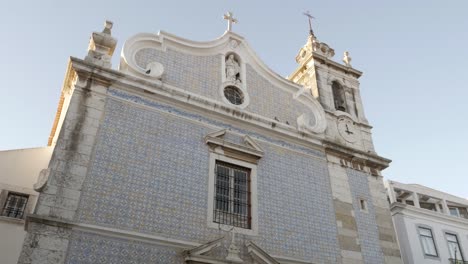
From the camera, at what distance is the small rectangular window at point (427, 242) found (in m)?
17.7

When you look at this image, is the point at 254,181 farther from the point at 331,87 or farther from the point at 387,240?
the point at 331,87

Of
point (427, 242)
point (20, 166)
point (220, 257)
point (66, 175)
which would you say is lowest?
point (220, 257)

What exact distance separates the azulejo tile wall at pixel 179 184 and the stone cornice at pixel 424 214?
8069mm

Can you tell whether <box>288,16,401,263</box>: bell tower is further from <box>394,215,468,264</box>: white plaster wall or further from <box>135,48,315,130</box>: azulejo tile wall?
<box>394,215,468,264</box>: white plaster wall

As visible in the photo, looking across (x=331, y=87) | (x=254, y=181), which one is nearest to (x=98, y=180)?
(x=254, y=181)

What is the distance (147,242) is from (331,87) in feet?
28.7

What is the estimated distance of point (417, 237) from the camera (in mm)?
17781

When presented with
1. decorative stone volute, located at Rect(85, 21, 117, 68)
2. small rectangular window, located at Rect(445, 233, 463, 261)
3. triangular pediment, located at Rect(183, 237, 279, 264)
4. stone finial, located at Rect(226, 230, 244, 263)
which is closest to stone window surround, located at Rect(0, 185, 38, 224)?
decorative stone volute, located at Rect(85, 21, 117, 68)

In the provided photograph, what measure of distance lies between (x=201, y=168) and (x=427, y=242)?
12.9 m

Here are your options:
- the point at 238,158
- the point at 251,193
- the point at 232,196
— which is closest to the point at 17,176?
the point at 232,196

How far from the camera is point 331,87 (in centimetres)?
1431

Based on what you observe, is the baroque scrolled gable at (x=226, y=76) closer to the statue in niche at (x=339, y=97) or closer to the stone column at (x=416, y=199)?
the statue in niche at (x=339, y=97)

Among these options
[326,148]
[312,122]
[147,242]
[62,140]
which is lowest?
[147,242]

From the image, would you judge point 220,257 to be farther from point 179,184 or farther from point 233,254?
point 179,184
